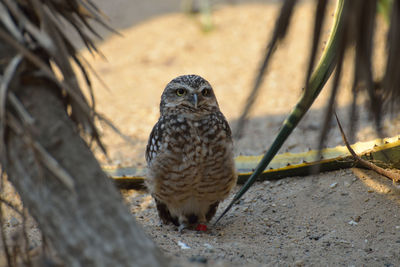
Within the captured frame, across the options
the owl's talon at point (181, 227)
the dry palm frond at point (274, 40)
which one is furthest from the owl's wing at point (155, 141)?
the dry palm frond at point (274, 40)

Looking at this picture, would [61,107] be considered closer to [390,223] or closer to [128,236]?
[128,236]

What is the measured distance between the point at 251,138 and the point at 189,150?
265 centimetres

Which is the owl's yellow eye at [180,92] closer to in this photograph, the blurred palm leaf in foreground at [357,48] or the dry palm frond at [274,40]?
the blurred palm leaf in foreground at [357,48]

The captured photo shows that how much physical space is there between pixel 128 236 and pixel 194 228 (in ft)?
6.68

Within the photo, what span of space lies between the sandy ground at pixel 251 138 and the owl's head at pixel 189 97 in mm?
513

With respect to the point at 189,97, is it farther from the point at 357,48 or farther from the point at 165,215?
the point at 357,48

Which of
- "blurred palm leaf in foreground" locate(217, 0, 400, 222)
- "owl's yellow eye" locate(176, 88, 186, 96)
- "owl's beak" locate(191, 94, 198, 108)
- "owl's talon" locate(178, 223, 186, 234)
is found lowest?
"owl's talon" locate(178, 223, 186, 234)

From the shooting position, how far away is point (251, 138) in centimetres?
593

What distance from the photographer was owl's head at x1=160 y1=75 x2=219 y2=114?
11.4 feet

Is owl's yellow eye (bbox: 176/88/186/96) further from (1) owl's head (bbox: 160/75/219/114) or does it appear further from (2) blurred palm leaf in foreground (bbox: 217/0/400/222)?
(2) blurred palm leaf in foreground (bbox: 217/0/400/222)

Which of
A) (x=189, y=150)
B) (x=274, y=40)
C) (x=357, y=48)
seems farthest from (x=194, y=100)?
(x=357, y=48)

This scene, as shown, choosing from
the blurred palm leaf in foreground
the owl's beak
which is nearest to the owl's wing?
the owl's beak

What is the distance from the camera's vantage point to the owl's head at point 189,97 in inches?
137

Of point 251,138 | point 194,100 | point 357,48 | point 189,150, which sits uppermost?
point 357,48
